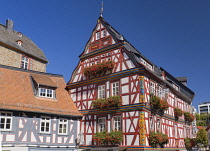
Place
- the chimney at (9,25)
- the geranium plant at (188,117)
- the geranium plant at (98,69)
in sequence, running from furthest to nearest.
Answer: the chimney at (9,25) < the geranium plant at (188,117) < the geranium plant at (98,69)

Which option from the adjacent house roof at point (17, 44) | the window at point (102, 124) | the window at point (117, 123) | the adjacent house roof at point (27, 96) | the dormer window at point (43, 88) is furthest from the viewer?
the adjacent house roof at point (17, 44)

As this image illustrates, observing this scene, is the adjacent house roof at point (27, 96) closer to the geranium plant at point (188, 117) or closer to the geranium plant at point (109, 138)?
the geranium plant at point (109, 138)

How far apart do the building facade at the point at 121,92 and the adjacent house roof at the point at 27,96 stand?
1.99 meters

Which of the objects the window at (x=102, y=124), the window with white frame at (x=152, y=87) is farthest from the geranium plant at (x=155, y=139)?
the window at (x=102, y=124)

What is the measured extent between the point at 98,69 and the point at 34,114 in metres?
7.02

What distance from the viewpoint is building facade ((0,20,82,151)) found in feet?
62.2

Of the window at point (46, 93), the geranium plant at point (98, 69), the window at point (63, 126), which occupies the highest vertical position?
the geranium plant at point (98, 69)

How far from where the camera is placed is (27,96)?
69.5ft

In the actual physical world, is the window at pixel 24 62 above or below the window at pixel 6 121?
above

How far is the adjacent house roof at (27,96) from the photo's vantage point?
778 inches

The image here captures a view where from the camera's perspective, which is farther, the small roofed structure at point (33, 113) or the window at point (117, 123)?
the window at point (117, 123)

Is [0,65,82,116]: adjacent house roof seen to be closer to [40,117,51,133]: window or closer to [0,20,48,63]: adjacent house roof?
[40,117,51,133]: window

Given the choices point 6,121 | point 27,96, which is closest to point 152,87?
point 27,96

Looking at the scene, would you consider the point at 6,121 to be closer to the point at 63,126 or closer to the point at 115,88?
the point at 63,126
